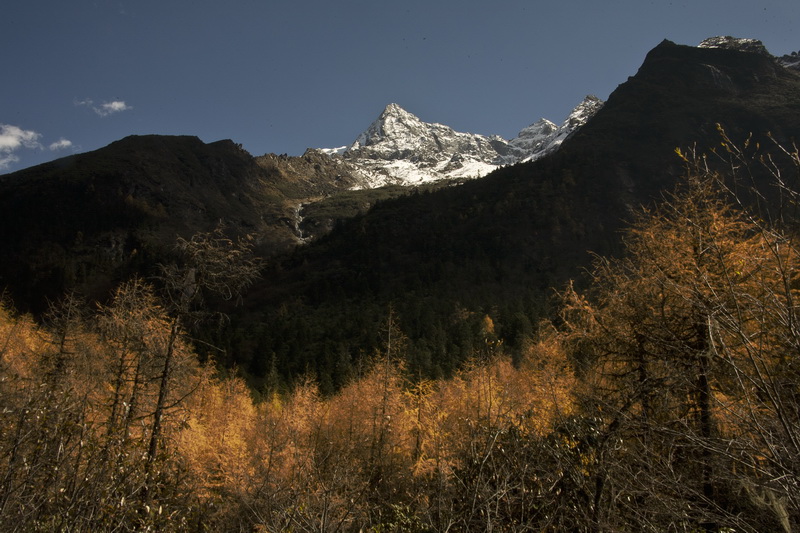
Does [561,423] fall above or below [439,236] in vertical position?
above

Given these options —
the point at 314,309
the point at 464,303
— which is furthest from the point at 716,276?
the point at 314,309

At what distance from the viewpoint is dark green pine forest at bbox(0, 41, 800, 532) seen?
4.34 meters

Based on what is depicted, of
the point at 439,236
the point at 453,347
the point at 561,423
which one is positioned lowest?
the point at 453,347

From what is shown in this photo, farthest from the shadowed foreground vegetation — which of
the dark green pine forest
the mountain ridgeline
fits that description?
the mountain ridgeline

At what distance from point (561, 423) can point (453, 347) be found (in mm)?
50326

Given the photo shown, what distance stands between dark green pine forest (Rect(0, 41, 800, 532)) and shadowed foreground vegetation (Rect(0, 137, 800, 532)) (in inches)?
3.4

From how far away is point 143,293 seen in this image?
1802 centimetres

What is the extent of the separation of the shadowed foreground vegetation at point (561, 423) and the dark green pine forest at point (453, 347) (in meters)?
0.09

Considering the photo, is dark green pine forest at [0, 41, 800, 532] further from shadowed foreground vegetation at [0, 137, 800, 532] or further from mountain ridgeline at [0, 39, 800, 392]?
mountain ridgeline at [0, 39, 800, 392]

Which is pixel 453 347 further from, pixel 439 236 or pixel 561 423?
pixel 439 236

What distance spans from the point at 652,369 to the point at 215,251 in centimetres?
1015

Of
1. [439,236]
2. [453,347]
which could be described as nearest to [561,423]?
[453,347]

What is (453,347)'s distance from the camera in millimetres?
56219

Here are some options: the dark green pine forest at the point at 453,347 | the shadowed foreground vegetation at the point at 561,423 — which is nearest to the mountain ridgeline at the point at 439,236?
the dark green pine forest at the point at 453,347
